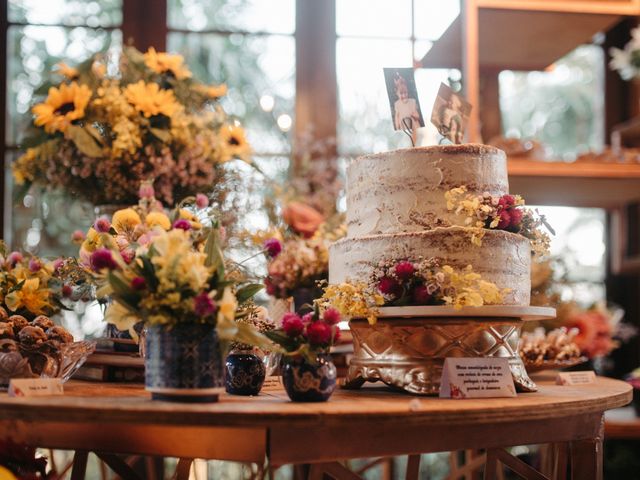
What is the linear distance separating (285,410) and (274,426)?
1.4 inches

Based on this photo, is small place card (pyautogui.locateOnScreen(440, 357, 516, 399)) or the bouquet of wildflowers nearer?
the bouquet of wildflowers

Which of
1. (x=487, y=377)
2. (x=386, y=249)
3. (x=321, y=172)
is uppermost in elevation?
(x=321, y=172)

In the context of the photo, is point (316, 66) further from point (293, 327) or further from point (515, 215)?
point (293, 327)

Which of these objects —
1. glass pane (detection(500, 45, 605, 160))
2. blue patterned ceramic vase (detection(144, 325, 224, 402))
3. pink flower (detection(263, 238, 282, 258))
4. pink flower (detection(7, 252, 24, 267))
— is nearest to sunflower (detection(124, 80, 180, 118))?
pink flower (detection(7, 252, 24, 267))

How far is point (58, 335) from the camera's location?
196cm

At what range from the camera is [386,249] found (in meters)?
2.05

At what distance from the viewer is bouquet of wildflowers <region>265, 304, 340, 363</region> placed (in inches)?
66.1

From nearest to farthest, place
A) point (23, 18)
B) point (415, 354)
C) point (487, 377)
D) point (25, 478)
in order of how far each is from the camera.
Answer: point (25, 478) < point (487, 377) < point (415, 354) < point (23, 18)

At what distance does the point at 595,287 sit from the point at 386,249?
8.12 feet

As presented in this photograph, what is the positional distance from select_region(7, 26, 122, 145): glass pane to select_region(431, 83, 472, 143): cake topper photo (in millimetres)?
2193

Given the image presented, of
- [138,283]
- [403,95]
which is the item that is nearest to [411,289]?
[403,95]

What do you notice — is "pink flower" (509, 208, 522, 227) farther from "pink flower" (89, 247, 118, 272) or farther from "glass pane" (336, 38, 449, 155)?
"glass pane" (336, 38, 449, 155)

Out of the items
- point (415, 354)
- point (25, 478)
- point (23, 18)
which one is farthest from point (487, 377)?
point (23, 18)

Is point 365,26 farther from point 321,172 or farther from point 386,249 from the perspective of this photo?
point 386,249
